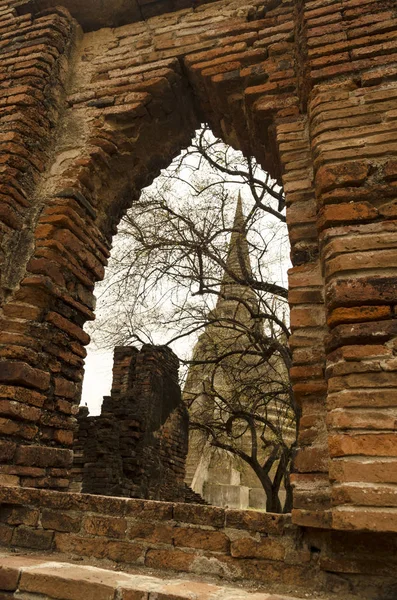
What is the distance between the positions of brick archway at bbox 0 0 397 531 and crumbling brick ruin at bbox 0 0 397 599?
0.01 m

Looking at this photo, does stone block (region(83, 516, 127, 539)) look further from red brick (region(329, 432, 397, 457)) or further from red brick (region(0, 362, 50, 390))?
red brick (region(329, 432, 397, 457))

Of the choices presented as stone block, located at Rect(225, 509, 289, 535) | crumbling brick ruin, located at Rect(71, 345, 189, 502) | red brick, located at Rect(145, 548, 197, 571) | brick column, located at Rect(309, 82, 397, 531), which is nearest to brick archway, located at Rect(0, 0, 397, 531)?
brick column, located at Rect(309, 82, 397, 531)

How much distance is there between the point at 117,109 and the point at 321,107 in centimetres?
174

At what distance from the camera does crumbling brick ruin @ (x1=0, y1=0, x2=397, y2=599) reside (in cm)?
173

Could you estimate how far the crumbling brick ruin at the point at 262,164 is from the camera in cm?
173

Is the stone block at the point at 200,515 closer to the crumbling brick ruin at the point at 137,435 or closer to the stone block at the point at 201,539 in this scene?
the stone block at the point at 201,539

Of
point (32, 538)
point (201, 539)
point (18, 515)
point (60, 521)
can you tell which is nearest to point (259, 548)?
point (201, 539)

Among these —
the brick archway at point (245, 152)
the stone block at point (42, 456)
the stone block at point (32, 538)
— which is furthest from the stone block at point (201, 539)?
the stone block at point (42, 456)

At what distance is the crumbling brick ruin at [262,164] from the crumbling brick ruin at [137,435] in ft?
13.7

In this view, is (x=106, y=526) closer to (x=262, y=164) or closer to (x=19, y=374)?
(x=19, y=374)

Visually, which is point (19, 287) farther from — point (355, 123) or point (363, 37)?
point (363, 37)

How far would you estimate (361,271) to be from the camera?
194 cm

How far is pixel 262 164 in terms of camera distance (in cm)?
369

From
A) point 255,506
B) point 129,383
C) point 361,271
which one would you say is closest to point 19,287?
point 361,271
